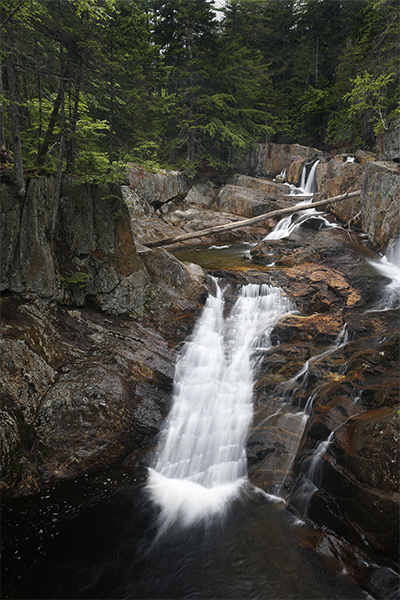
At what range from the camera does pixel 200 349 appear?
346 inches

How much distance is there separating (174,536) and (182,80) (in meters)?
27.9

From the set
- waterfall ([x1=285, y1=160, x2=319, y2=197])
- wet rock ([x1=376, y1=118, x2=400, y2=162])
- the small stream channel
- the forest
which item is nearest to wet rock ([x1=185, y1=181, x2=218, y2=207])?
the forest

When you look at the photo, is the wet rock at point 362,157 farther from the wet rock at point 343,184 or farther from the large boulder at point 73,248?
the large boulder at point 73,248

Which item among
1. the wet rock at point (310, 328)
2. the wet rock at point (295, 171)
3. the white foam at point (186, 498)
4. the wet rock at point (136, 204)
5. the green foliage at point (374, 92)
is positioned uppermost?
the green foliage at point (374, 92)

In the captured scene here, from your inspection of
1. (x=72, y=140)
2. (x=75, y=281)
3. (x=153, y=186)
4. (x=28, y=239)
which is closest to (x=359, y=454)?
(x=75, y=281)

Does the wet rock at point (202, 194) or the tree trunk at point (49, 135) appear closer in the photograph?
the tree trunk at point (49, 135)

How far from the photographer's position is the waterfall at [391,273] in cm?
895

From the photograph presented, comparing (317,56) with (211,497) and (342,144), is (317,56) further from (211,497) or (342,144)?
(211,497)

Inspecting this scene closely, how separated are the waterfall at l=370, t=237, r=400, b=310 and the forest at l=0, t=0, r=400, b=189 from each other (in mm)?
7700

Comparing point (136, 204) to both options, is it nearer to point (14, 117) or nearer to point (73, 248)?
point (73, 248)

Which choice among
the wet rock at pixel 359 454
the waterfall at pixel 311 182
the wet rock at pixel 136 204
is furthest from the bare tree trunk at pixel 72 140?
the waterfall at pixel 311 182

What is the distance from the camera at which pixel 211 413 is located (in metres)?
7.35

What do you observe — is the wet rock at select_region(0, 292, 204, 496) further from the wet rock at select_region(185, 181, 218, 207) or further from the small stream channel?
the wet rock at select_region(185, 181, 218, 207)

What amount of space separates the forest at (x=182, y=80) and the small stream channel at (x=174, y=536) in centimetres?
645
